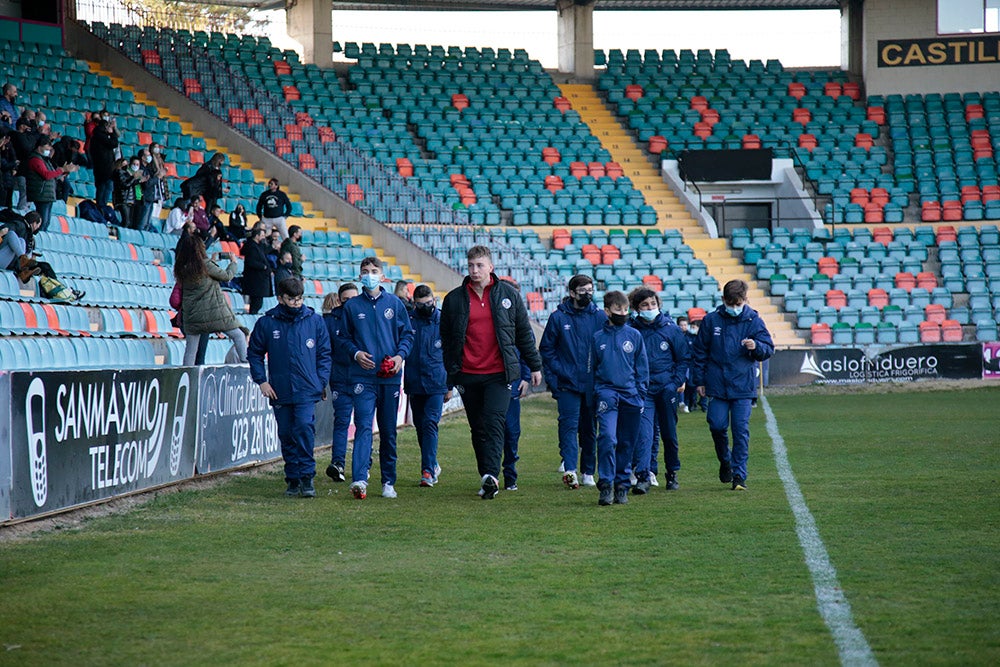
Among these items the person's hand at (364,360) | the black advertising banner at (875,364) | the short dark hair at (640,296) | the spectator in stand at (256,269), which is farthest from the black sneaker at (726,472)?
the black advertising banner at (875,364)

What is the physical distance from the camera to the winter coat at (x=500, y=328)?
9984 millimetres

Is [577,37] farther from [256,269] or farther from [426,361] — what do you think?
[426,361]

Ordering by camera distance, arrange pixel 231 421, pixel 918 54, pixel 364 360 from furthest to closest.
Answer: pixel 918 54 < pixel 231 421 < pixel 364 360

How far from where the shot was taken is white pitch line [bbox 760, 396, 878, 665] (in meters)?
5.18

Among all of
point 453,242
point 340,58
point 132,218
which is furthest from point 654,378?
point 340,58

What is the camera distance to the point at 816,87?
4094 cm

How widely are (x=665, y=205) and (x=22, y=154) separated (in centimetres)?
2312

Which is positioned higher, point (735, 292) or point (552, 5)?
point (552, 5)

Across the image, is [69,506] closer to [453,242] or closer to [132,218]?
[132,218]

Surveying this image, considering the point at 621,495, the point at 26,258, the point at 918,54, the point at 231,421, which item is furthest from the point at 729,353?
the point at 918,54

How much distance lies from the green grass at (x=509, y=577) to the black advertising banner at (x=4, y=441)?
43 centimetres

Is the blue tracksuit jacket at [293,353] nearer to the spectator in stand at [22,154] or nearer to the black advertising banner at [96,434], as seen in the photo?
the black advertising banner at [96,434]

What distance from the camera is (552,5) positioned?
42.2 m

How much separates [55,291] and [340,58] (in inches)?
1061
